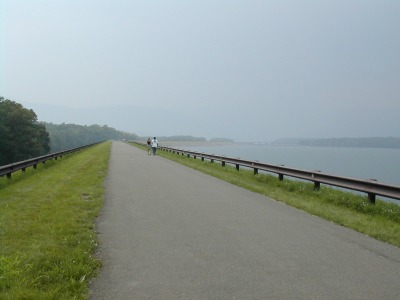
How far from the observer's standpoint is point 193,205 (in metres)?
10.8

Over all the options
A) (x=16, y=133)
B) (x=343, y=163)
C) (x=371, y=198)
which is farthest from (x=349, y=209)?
(x=16, y=133)

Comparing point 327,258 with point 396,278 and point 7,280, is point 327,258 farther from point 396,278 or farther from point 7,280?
point 7,280

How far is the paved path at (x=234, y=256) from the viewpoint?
4680mm

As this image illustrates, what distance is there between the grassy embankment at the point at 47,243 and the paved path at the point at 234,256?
282mm

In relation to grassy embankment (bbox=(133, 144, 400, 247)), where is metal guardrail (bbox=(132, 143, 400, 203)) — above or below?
above

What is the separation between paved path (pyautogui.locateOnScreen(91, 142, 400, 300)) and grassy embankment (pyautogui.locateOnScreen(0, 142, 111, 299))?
0.93 ft

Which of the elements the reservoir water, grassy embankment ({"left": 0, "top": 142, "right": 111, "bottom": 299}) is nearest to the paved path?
grassy embankment ({"left": 0, "top": 142, "right": 111, "bottom": 299})

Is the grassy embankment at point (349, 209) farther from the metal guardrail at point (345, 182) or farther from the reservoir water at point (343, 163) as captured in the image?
the reservoir water at point (343, 163)

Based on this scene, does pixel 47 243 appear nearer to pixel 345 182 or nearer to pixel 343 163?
pixel 345 182

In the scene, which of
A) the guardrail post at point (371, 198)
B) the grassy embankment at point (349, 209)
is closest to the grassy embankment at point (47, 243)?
the grassy embankment at point (349, 209)

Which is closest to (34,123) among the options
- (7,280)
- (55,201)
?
(55,201)

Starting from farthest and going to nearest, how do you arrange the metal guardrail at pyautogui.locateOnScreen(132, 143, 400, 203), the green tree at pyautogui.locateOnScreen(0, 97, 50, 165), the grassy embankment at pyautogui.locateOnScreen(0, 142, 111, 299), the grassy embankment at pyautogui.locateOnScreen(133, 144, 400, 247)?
the green tree at pyautogui.locateOnScreen(0, 97, 50, 165)
the metal guardrail at pyautogui.locateOnScreen(132, 143, 400, 203)
the grassy embankment at pyautogui.locateOnScreen(133, 144, 400, 247)
the grassy embankment at pyautogui.locateOnScreen(0, 142, 111, 299)

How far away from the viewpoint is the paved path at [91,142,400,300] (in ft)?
15.4

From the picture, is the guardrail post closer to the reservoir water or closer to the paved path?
the reservoir water
